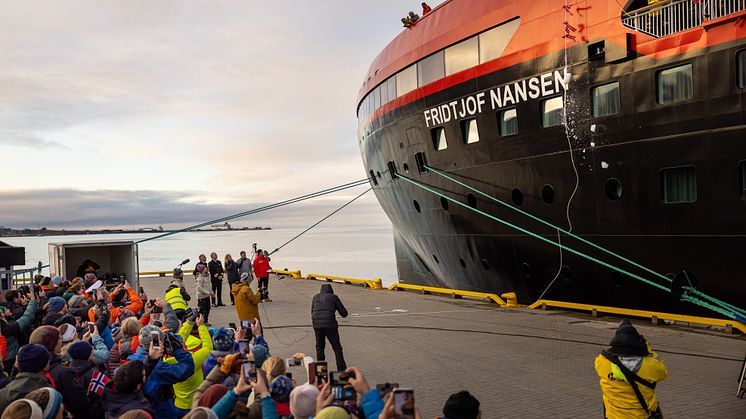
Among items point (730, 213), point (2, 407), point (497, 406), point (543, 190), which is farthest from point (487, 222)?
point (2, 407)

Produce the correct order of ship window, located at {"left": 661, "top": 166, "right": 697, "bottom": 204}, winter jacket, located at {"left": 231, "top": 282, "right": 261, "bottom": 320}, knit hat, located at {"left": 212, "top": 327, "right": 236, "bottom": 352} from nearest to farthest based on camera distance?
knit hat, located at {"left": 212, "top": 327, "right": 236, "bottom": 352}, ship window, located at {"left": 661, "top": 166, "right": 697, "bottom": 204}, winter jacket, located at {"left": 231, "top": 282, "right": 261, "bottom": 320}

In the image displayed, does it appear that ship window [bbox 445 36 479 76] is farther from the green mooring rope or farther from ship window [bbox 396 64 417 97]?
the green mooring rope

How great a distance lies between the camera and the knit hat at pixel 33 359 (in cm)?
455

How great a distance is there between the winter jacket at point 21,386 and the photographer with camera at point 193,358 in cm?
102

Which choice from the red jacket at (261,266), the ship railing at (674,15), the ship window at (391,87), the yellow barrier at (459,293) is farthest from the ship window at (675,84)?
the red jacket at (261,266)

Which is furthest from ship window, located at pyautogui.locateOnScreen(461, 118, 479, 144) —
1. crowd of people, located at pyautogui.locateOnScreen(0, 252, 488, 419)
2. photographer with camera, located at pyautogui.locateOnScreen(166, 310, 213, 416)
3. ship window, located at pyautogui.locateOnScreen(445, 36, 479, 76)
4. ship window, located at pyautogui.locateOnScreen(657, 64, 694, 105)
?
photographer with camera, located at pyautogui.locateOnScreen(166, 310, 213, 416)

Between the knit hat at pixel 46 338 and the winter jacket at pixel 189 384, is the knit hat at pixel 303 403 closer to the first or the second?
the winter jacket at pixel 189 384

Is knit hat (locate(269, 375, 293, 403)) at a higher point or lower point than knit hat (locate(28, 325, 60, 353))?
lower

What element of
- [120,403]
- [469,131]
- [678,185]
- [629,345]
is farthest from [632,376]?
[469,131]

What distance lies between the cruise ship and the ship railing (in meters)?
0.03

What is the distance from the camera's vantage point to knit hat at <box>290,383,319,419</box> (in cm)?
373

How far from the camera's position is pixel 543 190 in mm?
13164

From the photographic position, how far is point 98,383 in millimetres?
4918

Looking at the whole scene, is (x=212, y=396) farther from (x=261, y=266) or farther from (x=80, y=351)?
(x=261, y=266)
